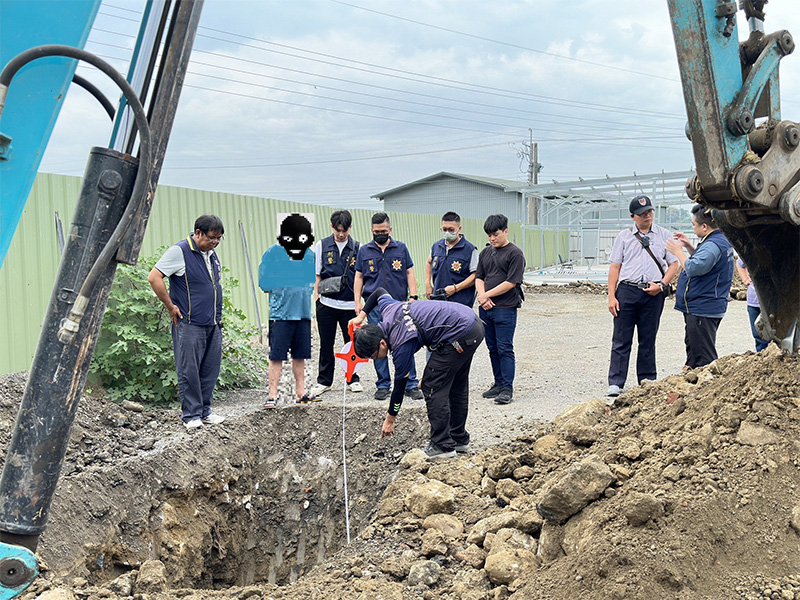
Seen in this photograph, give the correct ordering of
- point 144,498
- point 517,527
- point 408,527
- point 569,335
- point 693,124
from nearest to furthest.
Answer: point 693,124
point 517,527
point 408,527
point 144,498
point 569,335

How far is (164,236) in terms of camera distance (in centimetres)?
1023

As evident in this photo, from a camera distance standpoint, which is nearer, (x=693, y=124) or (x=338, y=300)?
(x=693, y=124)

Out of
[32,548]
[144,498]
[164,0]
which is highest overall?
[164,0]

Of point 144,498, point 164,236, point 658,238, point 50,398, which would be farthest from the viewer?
point 164,236

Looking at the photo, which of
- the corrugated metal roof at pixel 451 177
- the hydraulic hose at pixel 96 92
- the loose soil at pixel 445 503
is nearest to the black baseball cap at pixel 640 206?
the loose soil at pixel 445 503

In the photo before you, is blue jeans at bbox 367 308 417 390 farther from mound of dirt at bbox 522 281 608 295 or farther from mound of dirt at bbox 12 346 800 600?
mound of dirt at bbox 522 281 608 295

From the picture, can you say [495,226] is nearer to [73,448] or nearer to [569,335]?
[73,448]

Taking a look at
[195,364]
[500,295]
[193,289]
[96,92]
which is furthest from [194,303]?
[96,92]

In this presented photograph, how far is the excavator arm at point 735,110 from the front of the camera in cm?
323

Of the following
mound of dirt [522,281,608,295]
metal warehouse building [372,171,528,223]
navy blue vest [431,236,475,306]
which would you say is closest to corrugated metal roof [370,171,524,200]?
metal warehouse building [372,171,528,223]

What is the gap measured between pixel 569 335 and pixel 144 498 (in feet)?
29.6

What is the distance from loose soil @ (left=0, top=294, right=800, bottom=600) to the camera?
10.7ft

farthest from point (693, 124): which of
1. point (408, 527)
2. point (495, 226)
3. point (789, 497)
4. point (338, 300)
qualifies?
point (338, 300)

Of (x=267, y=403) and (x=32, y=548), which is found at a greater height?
(x=32, y=548)
